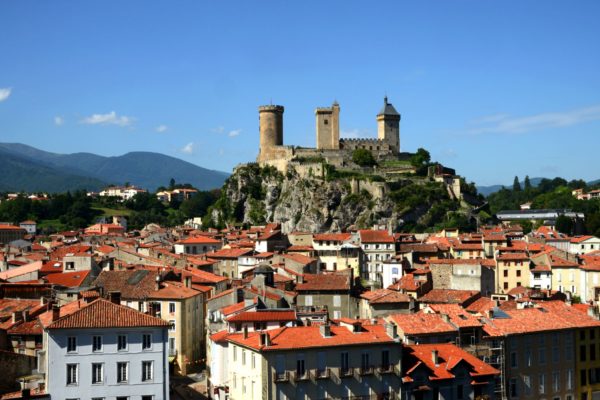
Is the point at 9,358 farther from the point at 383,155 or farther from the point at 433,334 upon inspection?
the point at 383,155

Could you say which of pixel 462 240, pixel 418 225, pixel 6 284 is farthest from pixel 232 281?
pixel 418 225

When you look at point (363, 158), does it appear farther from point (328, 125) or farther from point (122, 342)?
point (122, 342)

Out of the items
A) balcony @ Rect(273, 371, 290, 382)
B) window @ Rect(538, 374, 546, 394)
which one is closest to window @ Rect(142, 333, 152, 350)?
balcony @ Rect(273, 371, 290, 382)

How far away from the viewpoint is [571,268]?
7944cm

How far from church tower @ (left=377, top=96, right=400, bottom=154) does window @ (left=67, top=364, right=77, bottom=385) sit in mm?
131981

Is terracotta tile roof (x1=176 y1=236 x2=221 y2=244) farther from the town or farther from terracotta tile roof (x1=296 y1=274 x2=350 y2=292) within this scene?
terracotta tile roof (x1=296 y1=274 x2=350 y2=292)

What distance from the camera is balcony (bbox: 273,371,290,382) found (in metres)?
37.2

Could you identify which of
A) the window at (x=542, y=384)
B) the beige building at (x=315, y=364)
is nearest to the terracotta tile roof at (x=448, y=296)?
the window at (x=542, y=384)

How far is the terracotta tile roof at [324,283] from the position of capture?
6169 centimetres

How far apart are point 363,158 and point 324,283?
88712 mm

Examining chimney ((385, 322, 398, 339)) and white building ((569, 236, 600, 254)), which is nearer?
A: chimney ((385, 322, 398, 339))

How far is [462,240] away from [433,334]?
2159 inches

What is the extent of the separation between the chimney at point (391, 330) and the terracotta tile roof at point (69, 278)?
22.8 metres

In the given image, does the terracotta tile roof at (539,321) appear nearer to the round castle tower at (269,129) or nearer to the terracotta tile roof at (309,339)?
the terracotta tile roof at (309,339)
